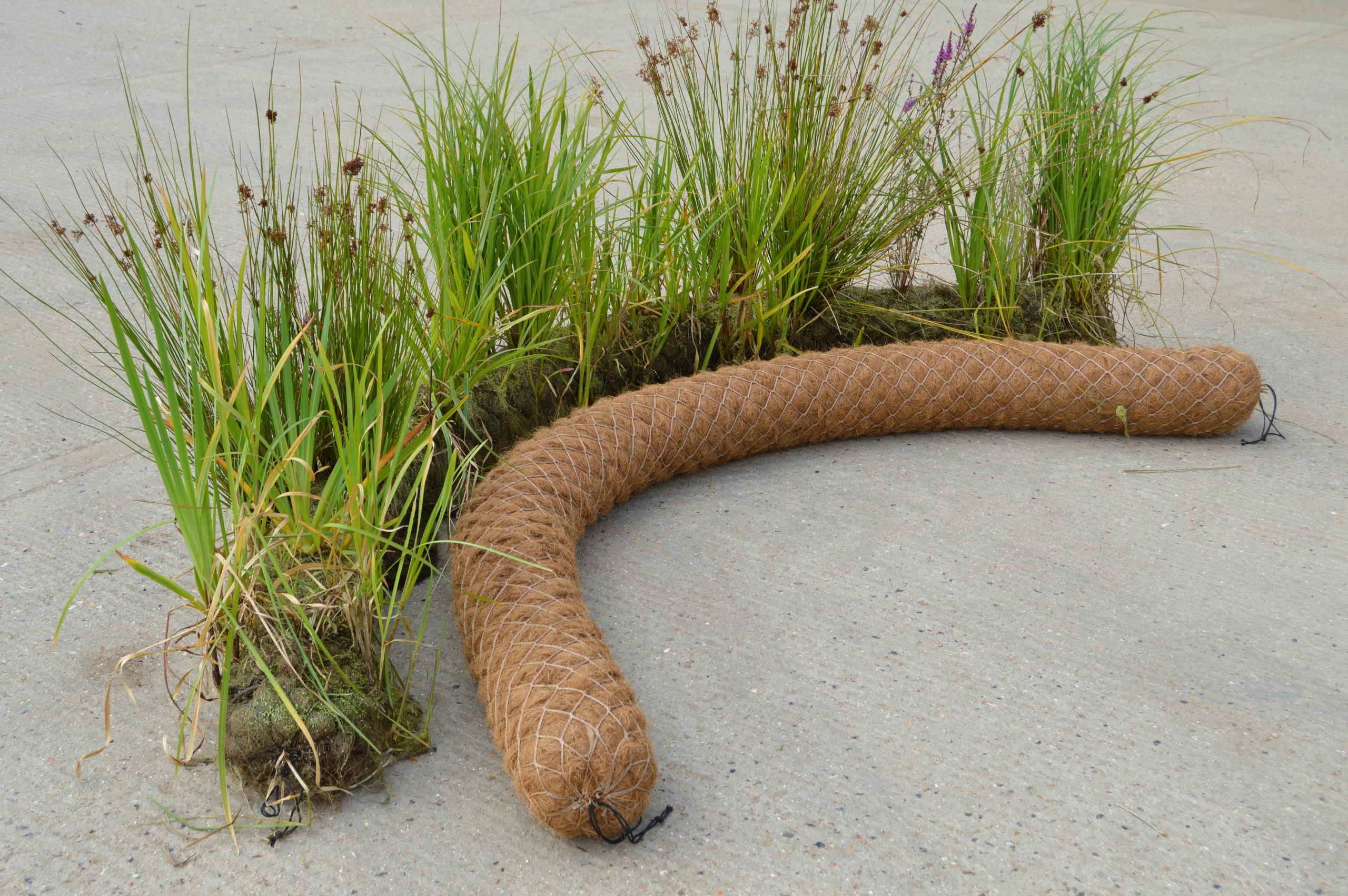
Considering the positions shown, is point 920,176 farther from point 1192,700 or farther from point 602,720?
point 602,720

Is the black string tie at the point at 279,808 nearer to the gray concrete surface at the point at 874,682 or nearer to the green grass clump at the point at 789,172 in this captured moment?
the gray concrete surface at the point at 874,682

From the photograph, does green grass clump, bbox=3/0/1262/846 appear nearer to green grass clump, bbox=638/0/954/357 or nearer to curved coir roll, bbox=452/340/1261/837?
green grass clump, bbox=638/0/954/357

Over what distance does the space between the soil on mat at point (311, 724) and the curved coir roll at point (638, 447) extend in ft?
0.52

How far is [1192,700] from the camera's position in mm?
1662

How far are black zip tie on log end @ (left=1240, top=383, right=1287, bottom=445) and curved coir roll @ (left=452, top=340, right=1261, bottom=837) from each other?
83mm

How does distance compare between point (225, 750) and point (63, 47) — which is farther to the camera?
point (63, 47)

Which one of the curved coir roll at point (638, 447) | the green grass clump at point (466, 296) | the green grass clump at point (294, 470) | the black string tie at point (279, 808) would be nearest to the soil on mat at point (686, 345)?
the green grass clump at point (466, 296)

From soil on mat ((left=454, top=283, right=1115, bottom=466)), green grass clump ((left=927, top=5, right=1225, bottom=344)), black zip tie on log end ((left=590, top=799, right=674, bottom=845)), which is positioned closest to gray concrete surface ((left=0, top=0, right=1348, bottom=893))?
black zip tie on log end ((left=590, top=799, right=674, bottom=845))

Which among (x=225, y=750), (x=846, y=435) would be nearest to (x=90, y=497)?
(x=225, y=750)

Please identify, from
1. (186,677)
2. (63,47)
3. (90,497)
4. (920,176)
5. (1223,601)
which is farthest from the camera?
(63,47)

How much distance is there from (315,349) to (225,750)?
22.8 inches

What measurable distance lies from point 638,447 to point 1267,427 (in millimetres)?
1406

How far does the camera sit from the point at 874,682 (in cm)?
169

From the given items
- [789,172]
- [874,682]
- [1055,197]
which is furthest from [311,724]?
[1055,197]
